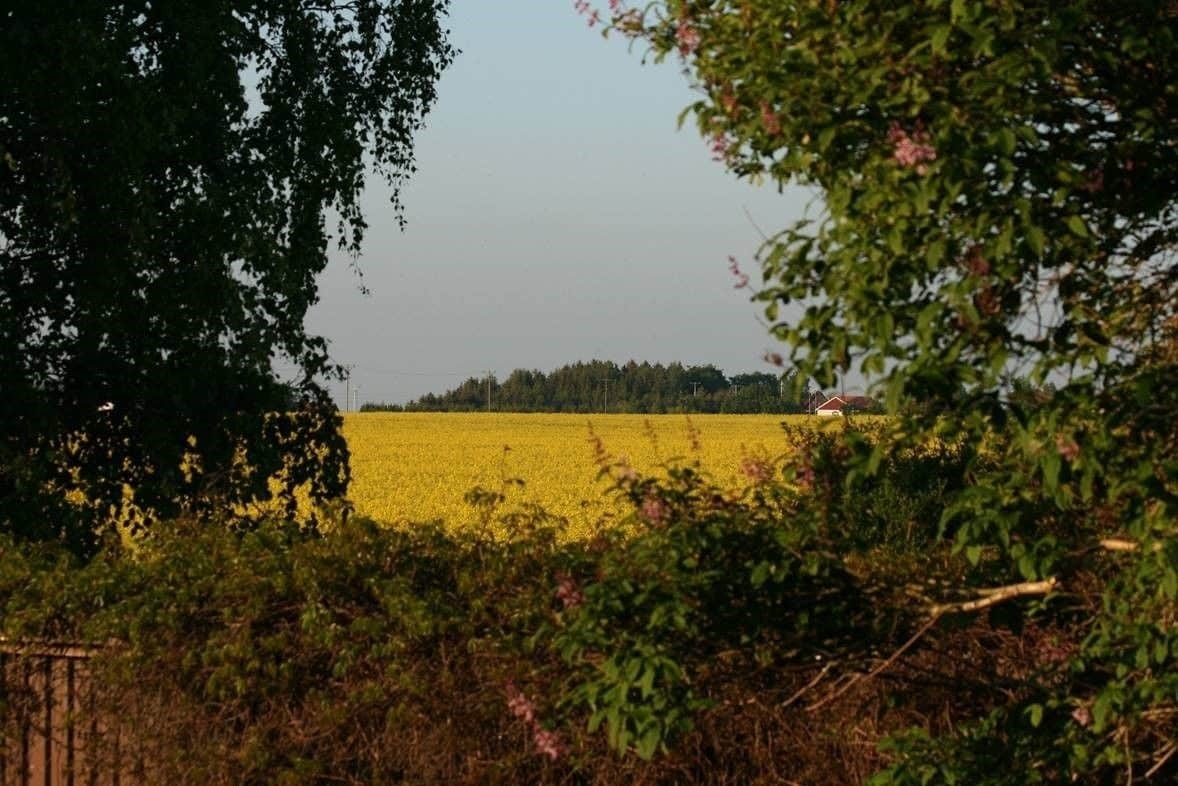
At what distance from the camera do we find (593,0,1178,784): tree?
4730mm

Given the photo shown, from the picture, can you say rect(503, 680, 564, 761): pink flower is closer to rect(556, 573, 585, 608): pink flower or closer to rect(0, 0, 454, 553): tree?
rect(556, 573, 585, 608): pink flower

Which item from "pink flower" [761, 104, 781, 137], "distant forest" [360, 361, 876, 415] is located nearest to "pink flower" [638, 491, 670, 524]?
"pink flower" [761, 104, 781, 137]

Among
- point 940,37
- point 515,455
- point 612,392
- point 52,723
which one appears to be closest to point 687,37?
point 940,37

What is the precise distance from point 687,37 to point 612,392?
374 ft

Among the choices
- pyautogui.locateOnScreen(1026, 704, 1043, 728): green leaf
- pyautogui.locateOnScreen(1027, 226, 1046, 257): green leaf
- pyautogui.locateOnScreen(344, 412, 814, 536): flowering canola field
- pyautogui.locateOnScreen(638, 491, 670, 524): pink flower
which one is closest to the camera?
pyautogui.locateOnScreen(1027, 226, 1046, 257): green leaf

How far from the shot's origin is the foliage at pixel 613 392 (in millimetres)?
103562

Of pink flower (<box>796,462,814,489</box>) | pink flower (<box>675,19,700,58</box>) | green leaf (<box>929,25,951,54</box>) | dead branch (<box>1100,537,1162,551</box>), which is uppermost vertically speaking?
pink flower (<box>675,19,700,58</box>)

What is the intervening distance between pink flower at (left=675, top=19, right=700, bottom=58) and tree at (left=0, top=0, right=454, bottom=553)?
836 cm

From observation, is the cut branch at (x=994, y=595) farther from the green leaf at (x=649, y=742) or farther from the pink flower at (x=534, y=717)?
the pink flower at (x=534, y=717)

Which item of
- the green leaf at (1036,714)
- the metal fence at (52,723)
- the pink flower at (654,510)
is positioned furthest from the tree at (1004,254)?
the metal fence at (52,723)

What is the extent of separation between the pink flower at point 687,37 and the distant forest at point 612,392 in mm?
87181

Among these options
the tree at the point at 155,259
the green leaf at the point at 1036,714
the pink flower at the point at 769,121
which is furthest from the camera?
the tree at the point at 155,259

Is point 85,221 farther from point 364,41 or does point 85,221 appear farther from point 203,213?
point 364,41

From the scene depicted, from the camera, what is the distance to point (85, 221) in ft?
44.6
